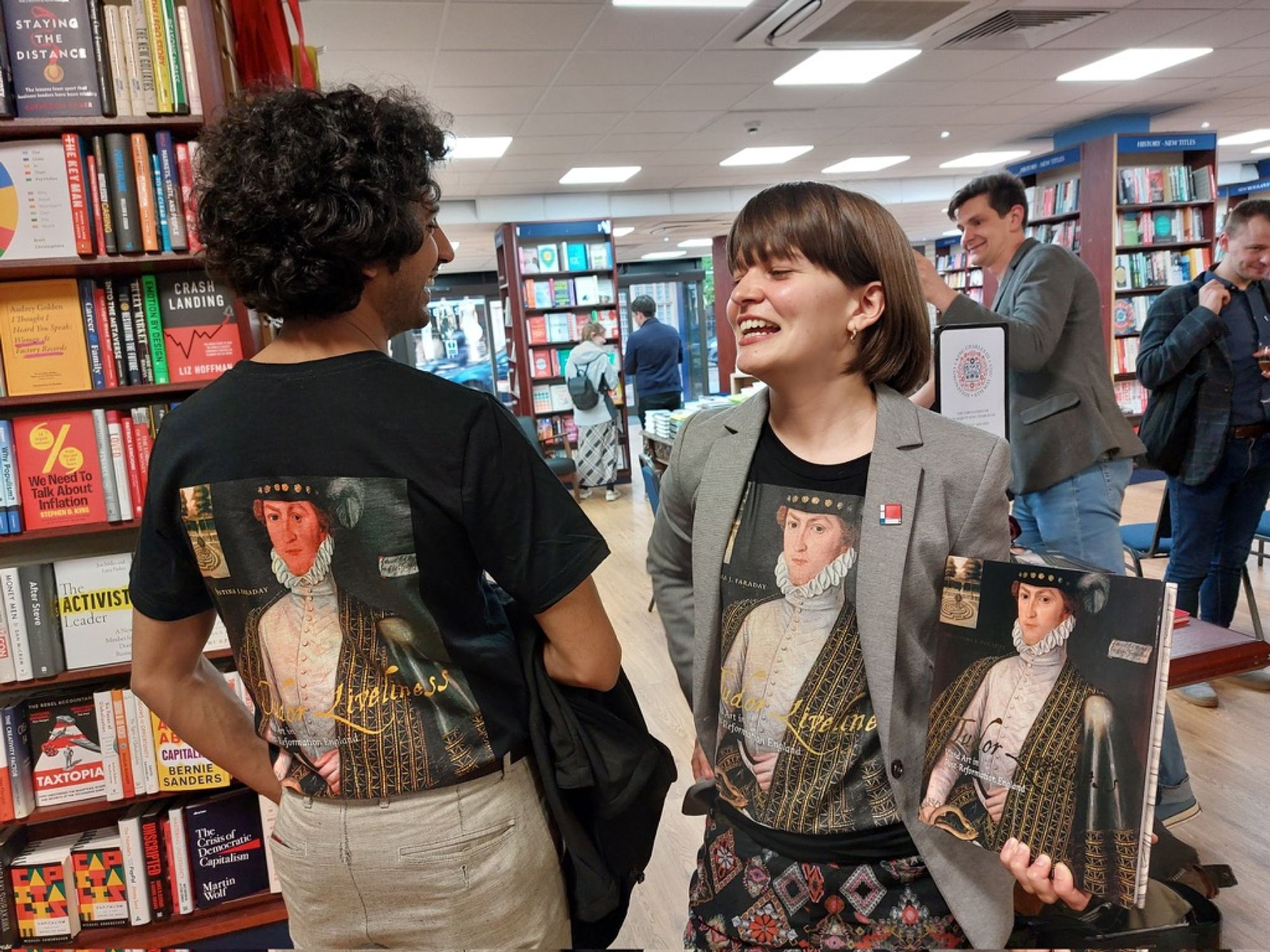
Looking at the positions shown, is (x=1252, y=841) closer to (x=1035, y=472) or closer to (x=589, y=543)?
(x=1035, y=472)

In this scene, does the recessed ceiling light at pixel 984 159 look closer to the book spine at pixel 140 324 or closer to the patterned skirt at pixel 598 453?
the patterned skirt at pixel 598 453

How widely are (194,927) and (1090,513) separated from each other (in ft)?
8.42

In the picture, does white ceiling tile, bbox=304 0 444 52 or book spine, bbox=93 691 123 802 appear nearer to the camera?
book spine, bbox=93 691 123 802

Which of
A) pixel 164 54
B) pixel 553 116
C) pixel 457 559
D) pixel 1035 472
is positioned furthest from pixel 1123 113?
pixel 457 559

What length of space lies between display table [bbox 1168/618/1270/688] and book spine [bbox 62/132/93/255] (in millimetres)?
2554

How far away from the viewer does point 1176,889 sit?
70.5 inches

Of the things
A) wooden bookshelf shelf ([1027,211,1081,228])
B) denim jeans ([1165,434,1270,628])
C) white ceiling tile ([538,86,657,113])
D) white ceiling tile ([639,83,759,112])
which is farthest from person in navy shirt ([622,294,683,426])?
denim jeans ([1165,434,1270,628])

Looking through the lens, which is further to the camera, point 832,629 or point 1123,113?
point 1123,113

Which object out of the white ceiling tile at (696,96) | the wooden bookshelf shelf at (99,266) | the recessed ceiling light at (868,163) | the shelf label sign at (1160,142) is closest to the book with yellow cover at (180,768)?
the wooden bookshelf shelf at (99,266)

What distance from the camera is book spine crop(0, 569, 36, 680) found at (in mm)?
1896

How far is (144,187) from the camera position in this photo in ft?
6.01

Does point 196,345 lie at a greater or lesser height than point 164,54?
lesser

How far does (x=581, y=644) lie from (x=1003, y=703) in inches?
18.7

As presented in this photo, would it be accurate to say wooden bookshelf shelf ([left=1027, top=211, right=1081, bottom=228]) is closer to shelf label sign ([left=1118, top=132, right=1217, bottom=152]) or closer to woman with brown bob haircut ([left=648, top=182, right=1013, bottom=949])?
shelf label sign ([left=1118, top=132, right=1217, bottom=152])
